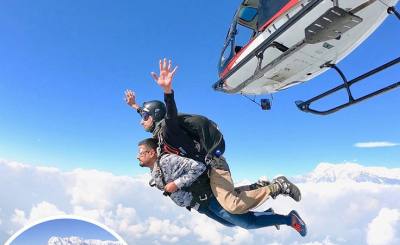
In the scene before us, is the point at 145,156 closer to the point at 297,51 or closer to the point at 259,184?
the point at 259,184

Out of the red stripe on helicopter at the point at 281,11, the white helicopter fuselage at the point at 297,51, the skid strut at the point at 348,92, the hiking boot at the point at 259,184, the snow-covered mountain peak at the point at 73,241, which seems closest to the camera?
the hiking boot at the point at 259,184

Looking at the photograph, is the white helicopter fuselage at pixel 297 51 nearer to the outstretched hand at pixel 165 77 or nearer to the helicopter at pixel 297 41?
the helicopter at pixel 297 41

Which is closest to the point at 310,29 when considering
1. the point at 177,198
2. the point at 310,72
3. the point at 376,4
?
the point at 376,4

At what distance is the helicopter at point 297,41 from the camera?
6684 millimetres

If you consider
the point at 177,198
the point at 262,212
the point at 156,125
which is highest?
the point at 156,125

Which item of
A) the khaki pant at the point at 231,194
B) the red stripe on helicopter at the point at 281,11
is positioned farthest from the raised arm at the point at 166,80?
the red stripe on helicopter at the point at 281,11

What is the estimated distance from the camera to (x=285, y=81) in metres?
9.97

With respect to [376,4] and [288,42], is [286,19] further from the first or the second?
[376,4]

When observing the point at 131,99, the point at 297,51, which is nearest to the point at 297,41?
the point at 297,51

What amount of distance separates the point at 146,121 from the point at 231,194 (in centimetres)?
140

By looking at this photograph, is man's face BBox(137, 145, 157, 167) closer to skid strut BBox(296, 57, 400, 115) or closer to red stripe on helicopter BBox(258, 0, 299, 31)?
skid strut BBox(296, 57, 400, 115)

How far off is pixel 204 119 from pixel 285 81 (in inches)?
236

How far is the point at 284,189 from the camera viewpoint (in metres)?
4.71

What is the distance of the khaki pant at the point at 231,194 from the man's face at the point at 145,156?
2.50ft
